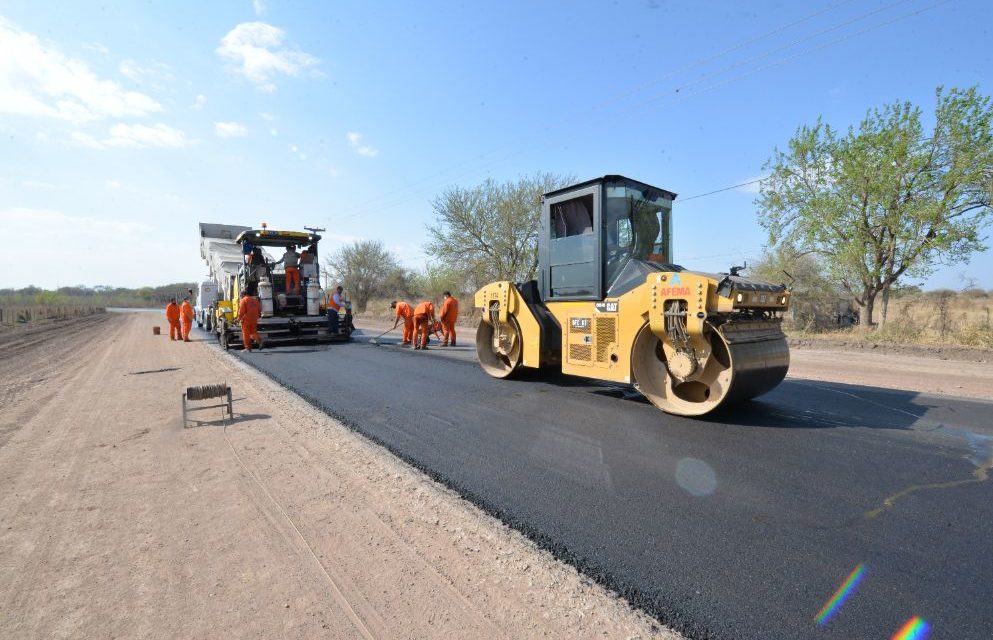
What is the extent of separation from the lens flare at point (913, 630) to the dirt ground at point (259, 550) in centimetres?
86

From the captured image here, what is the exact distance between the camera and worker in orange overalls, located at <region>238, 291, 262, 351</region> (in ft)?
37.6

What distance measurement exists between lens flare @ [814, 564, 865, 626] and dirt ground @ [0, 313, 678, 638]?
25.1 inches

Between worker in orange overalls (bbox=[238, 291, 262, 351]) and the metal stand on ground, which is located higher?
worker in orange overalls (bbox=[238, 291, 262, 351])

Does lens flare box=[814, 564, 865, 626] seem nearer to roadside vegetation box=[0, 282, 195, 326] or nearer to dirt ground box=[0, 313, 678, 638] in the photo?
dirt ground box=[0, 313, 678, 638]

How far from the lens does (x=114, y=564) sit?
95.6 inches

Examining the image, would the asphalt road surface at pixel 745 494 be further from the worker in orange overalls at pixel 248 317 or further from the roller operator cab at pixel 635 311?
the worker in orange overalls at pixel 248 317

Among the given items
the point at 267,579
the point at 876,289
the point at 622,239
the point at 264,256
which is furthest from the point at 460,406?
the point at 876,289

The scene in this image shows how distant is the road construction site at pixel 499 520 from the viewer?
2.01 meters

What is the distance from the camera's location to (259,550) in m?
2.54

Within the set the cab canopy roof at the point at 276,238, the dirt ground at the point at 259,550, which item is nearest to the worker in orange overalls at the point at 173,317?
the cab canopy roof at the point at 276,238

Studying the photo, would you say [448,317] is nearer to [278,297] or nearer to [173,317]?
[278,297]

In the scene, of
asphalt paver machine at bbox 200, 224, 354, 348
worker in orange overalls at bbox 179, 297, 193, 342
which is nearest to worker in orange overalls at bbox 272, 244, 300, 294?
asphalt paver machine at bbox 200, 224, 354, 348

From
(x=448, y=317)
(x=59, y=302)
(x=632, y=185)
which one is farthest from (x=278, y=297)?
(x=59, y=302)

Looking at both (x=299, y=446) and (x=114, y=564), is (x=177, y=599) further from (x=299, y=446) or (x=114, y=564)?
(x=299, y=446)
